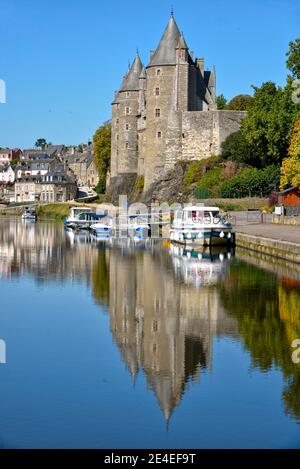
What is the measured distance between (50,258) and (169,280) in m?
7.64

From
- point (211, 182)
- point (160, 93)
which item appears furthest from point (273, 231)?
point (160, 93)

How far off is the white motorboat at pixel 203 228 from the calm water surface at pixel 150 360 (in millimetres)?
8824

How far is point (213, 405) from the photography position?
872 centimetres

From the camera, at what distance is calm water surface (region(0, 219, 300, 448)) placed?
795cm

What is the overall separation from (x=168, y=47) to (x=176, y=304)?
3783 centimetres

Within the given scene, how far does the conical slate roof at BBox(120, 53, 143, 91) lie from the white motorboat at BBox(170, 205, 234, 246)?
27850 mm

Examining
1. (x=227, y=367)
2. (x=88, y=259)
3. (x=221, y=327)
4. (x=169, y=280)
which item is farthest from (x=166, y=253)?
(x=227, y=367)

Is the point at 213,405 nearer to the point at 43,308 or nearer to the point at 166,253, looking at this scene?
the point at 43,308

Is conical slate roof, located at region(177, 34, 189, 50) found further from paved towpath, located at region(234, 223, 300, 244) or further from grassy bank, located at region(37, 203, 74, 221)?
grassy bank, located at region(37, 203, 74, 221)

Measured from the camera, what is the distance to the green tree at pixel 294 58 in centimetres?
3944

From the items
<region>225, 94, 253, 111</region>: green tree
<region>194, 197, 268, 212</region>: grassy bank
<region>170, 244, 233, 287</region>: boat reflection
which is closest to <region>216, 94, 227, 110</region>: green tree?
<region>225, 94, 253, 111</region>: green tree

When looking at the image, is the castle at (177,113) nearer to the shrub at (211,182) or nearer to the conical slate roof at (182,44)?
the conical slate roof at (182,44)

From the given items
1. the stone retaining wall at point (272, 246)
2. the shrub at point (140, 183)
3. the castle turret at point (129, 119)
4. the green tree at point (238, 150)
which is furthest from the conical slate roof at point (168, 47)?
the stone retaining wall at point (272, 246)

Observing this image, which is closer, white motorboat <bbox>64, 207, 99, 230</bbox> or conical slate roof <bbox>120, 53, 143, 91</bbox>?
white motorboat <bbox>64, 207, 99, 230</bbox>
